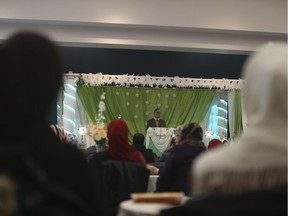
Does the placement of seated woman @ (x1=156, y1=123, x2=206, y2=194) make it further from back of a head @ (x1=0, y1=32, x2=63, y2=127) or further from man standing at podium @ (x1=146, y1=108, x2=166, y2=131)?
man standing at podium @ (x1=146, y1=108, x2=166, y2=131)

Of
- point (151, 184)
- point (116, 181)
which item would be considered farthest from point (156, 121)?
point (116, 181)

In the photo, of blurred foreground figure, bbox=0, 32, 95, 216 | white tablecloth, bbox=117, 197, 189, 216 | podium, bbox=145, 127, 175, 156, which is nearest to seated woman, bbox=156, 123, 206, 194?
white tablecloth, bbox=117, 197, 189, 216

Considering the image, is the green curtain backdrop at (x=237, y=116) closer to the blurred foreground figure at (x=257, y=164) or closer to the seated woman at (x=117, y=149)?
the seated woman at (x=117, y=149)

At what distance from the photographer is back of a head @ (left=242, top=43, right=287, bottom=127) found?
1.28 m

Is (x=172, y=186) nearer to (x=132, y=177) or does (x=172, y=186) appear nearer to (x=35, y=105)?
(x=132, y=177)

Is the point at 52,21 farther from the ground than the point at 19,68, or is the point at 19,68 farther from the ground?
the point at 52,21

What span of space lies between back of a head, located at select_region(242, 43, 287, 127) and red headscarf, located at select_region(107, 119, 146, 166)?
1.91 m

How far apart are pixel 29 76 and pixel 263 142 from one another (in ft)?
2.52

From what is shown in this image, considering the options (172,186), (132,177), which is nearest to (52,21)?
(132,177)

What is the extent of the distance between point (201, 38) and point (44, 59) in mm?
5632

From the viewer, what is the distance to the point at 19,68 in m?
1.17

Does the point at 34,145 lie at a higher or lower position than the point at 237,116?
lower

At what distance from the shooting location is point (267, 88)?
1.29 metres

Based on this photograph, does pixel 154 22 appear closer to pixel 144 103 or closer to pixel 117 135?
pixel 144 103
